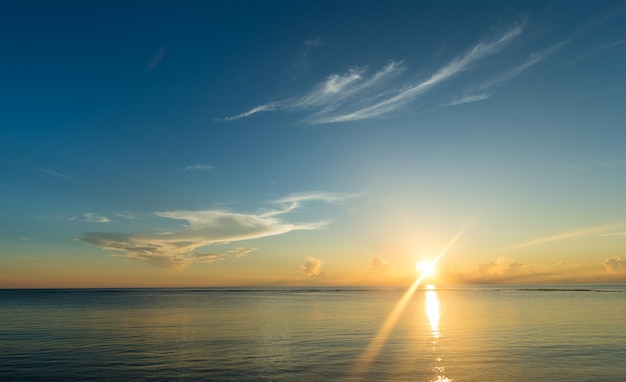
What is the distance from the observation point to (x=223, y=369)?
30766 mm

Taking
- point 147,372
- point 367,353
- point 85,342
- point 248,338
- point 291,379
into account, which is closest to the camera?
point 291,379

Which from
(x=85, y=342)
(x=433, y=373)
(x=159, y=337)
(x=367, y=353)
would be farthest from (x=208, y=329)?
(x=433, y=373)

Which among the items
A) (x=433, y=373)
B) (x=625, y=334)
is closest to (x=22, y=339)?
(x=433, y=373)

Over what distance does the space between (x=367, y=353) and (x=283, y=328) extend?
2207 centimetres

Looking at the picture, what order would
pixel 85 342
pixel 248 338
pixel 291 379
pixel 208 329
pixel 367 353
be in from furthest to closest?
pixel 208 329 → pixel 248 338 → pixel 85 342 → pixel 367 353 → pixel 291 379

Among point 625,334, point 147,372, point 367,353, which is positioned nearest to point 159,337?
point 147,372

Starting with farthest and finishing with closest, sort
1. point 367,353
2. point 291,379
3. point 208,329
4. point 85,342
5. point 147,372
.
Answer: point 208,329, point 85,342, point 367,353, point 147,372, point 291,379

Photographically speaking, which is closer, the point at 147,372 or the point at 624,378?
the point at 624,378

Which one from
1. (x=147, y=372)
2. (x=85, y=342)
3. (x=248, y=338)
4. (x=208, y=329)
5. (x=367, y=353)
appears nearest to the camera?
(x=147, y=372)

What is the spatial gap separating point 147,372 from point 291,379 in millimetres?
10136

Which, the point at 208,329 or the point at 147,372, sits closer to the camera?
the point at 147,372

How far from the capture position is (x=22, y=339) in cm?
4653

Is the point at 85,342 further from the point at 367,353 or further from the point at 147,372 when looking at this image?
the point at 367,353

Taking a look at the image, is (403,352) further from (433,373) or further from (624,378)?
(624,378)
